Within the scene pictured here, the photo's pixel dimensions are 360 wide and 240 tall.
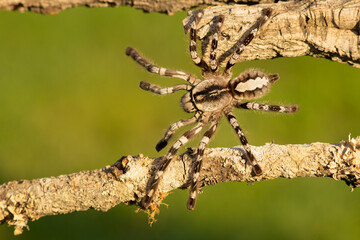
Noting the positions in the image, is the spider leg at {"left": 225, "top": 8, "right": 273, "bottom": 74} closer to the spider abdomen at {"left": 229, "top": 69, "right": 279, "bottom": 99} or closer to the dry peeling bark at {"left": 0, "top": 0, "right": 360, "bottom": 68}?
the dry peeling bark at {"left": 0, "top": 0, "right": 360, "bottom": 68}

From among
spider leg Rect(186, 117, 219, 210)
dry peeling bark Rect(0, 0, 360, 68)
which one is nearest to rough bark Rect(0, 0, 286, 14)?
dry peeling bark Rect(0, 0, 360, 68)

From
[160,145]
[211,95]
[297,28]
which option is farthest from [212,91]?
[297,28]

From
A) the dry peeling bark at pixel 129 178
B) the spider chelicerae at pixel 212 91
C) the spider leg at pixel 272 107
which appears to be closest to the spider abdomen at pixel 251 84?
the spider chelicerae at pixel 212 91

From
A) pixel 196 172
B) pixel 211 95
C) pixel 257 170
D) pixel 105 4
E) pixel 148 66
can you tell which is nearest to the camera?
pixel 257 170

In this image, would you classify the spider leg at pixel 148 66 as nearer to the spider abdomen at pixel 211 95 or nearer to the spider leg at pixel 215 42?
the spider abdomen at pixel 211 95

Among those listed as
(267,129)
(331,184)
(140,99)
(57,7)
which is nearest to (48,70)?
(140,99)

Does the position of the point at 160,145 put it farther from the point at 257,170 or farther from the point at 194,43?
the point at 257,170
